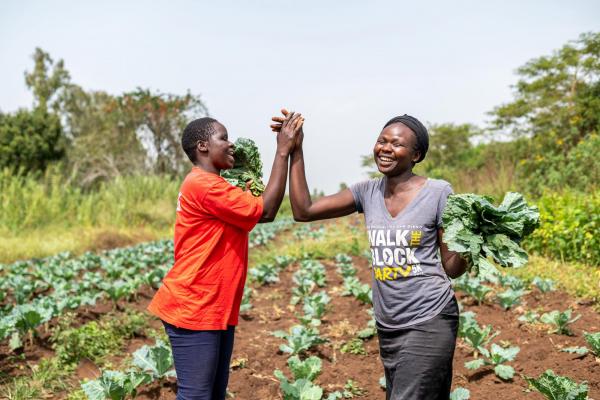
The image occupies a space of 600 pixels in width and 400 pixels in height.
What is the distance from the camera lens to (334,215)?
2.79 metres

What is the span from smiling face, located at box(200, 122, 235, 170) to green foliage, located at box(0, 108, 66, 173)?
97.0ft

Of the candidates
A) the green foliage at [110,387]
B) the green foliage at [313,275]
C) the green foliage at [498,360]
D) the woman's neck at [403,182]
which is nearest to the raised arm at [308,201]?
the woman's neck at [403,182]

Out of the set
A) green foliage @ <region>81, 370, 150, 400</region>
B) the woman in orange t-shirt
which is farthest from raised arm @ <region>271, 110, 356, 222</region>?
green foliage @ <region>81, 370, 150, 400</region>

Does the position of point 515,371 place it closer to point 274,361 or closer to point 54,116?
point 274,361

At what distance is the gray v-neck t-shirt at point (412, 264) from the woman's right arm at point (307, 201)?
313 mm

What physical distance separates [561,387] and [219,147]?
2.05 m

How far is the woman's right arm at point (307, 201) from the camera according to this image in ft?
8.96

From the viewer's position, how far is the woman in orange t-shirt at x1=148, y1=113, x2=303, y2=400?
2.46 m

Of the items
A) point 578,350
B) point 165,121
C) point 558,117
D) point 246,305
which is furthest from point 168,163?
point 578,350

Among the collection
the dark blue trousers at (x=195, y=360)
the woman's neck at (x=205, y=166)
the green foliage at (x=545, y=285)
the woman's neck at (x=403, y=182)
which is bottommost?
the green foliage at (x=545, y=285)

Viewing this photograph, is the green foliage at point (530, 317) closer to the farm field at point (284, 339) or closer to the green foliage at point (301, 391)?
→ the farm field at point (284, 339)

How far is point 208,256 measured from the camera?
98.7 inches

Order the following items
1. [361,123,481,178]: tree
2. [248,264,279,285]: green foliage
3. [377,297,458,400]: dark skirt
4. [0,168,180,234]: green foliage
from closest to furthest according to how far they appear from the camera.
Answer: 1. [377,297,458,400]: dark skirt
2. [248,264,279,285]: green foliage
3. [0,168,180,234]: green foliage
4. [361,123,481,178]: tree

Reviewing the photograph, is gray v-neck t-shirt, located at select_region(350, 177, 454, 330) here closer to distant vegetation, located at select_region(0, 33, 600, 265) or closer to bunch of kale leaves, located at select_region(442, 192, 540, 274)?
bunch of kale leaves, located at select_region(442, 192, 540, 274)
